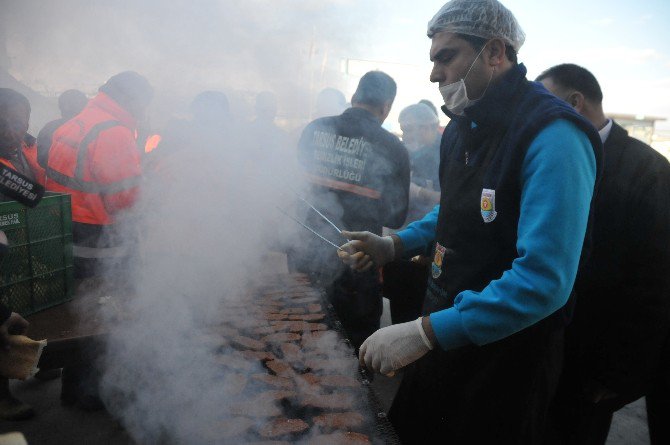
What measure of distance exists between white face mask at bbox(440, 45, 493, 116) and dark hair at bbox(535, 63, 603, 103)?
1254mm

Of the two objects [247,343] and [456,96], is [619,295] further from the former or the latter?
[247,343]

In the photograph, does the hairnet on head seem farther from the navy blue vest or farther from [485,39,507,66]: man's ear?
the navy blue vest

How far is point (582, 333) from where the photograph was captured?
2289 millimetres

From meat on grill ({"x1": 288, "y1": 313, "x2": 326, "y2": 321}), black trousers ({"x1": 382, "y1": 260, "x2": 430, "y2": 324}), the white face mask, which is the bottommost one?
black trousers ({"x1": 382, "y1": 260, "x2": 430, "y2": 324})

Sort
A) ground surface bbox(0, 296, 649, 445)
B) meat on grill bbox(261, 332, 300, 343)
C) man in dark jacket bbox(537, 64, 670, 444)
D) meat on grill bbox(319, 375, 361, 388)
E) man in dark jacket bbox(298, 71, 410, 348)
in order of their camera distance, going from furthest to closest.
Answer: man in dark jacket bbox(298, 71, 410, 348), ground surface bbox(0, 296, 649, 445), meat on grill bbox(261, 332, 300, 343), man in dark jacket bbox(537, 64, 670, 444), meat on grill bbox(319, 375, 361, 388)

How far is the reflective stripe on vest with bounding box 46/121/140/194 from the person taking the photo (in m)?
3.06

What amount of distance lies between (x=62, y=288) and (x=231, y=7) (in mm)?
2220

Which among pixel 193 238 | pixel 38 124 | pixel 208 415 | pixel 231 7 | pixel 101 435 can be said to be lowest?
pixel 101 435

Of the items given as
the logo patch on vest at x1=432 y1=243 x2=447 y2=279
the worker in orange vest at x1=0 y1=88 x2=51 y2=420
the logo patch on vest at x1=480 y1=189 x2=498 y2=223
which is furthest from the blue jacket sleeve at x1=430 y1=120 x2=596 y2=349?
the worker in orange vest at x1=0 y1=88 x2=51 y2=420

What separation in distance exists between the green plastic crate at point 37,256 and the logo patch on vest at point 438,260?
2.17m

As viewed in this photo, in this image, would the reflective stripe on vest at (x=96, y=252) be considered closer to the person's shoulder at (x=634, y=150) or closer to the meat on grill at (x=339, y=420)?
the meat on grill at (x=339, y=420)

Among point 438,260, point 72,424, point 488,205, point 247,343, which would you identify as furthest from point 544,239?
point 72,424

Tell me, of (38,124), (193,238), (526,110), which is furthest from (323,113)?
(38,124)

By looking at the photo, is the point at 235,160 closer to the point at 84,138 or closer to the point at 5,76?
the point at 84,138
